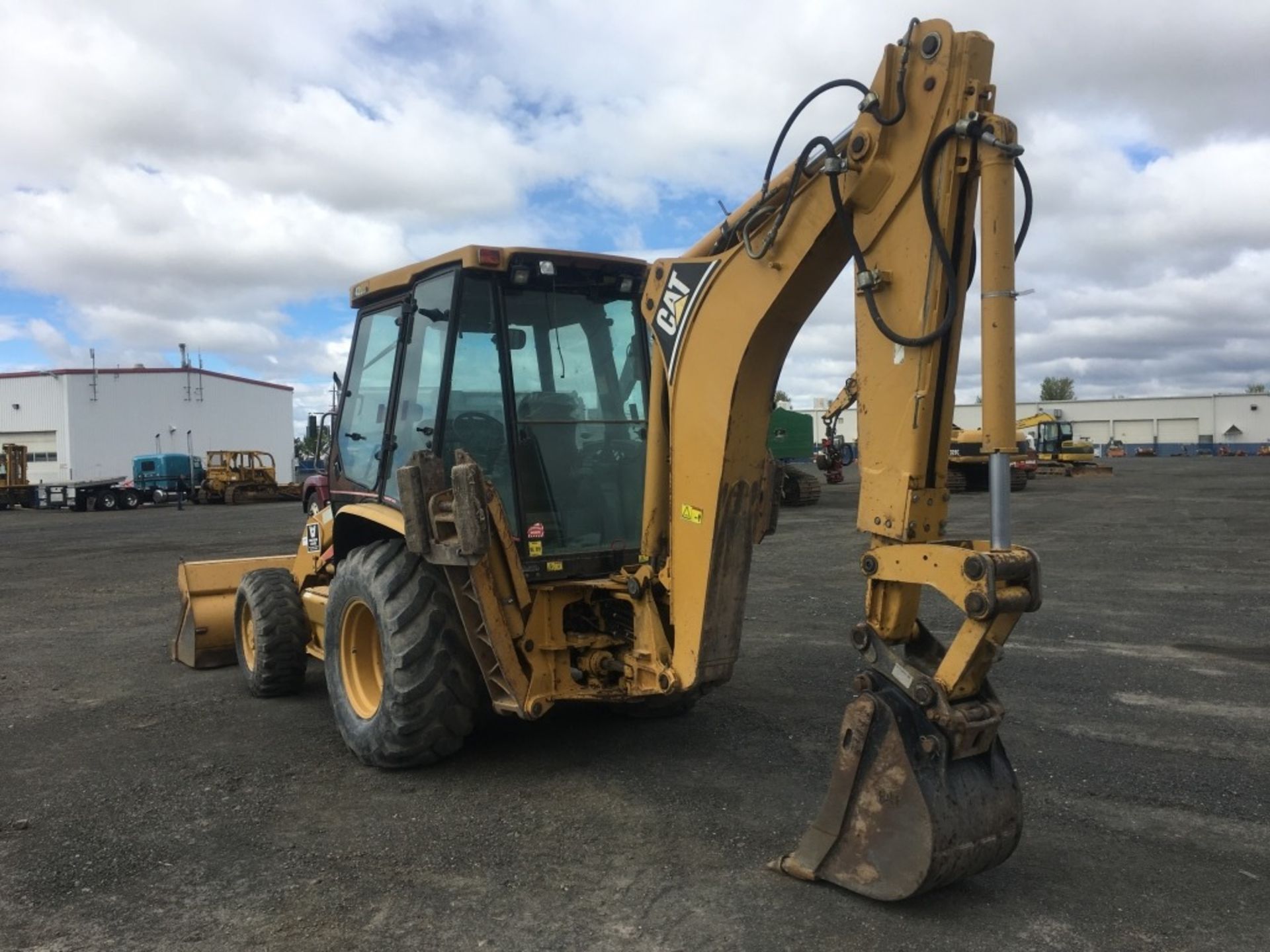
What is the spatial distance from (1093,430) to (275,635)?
325 ft

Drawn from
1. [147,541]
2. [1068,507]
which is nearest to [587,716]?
[147,541]

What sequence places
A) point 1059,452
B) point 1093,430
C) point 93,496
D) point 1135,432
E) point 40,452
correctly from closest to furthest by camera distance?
point 93,496, point 1059,452, point 40,452, point 1135,432, point 1093,430

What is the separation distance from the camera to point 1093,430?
3679 inches

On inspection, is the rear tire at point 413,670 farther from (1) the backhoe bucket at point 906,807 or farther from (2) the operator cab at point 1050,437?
(2) the operator cab at point 1050,437

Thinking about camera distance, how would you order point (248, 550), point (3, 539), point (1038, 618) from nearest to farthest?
point (1038, 618) < point (248, 550) < point (3, 539)

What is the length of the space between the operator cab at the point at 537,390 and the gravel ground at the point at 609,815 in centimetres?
123

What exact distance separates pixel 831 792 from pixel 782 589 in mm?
7505

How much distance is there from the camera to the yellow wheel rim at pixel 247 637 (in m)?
6.75

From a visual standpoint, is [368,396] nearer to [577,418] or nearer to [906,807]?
[577,418]

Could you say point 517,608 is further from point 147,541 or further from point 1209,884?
point 147,541

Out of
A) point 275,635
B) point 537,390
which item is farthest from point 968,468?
point 537,390

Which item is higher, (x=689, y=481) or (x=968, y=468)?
(x=689, y=481)

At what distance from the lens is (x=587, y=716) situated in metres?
5.66

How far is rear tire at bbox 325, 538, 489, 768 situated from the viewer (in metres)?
4.63
